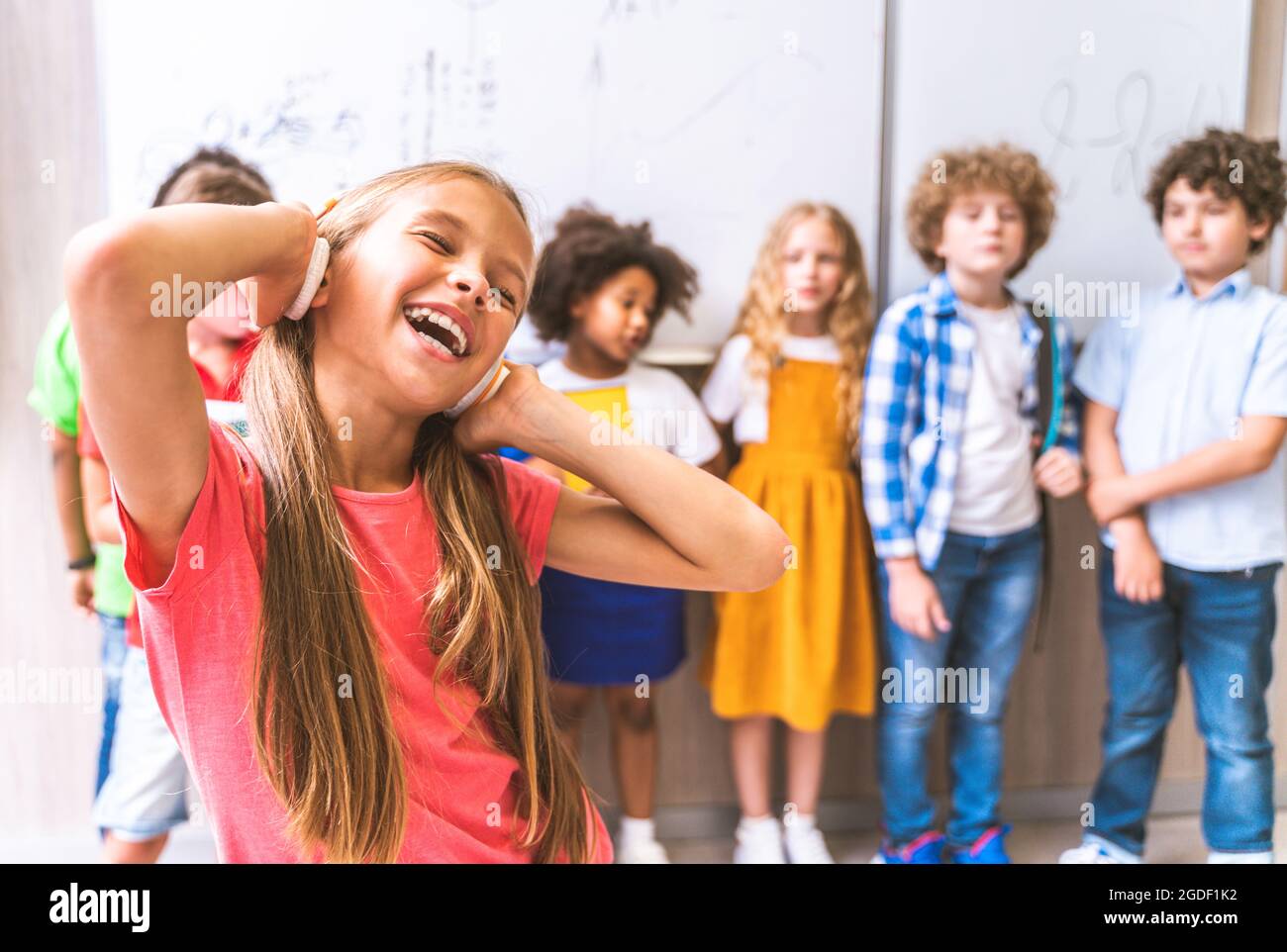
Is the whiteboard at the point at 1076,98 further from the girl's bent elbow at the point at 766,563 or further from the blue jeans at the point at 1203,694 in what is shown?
the girl's bent elbow at the point at 766,563

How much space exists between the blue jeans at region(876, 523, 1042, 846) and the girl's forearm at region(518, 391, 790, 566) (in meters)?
0.98

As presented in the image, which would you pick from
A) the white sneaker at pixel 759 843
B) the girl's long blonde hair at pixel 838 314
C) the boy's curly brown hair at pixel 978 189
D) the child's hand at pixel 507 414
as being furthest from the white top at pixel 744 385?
the child's hand at pixel 507 414

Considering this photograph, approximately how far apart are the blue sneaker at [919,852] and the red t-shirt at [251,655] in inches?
43.1

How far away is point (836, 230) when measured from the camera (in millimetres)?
1799

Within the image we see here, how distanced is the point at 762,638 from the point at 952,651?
349 millimetres

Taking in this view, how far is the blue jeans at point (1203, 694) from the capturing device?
5.81ft

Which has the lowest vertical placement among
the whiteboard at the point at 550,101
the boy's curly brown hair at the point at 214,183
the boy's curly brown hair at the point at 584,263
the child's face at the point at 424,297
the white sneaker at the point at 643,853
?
the white sneaker at the point at 643,853

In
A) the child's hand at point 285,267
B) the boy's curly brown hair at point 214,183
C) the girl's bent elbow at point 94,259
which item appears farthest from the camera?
the boy's curly brown hair at point 214,183

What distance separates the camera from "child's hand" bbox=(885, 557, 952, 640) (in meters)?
1.75

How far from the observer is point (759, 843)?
6.13 ft

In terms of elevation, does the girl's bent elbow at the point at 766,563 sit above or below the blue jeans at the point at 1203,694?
above

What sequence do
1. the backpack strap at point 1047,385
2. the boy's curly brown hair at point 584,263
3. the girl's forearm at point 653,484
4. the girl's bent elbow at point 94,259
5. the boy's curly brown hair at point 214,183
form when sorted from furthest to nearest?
the backpack strap at point 1047,385, the boy's curly brown hair at point 584,263, the boy's curly brown hair at point 214,183, the girl's forearm at point 653,484, the girl's bent elbow at point 94,259

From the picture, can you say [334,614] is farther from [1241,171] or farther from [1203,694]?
[1241,171]

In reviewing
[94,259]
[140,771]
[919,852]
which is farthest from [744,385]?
[94,259]
